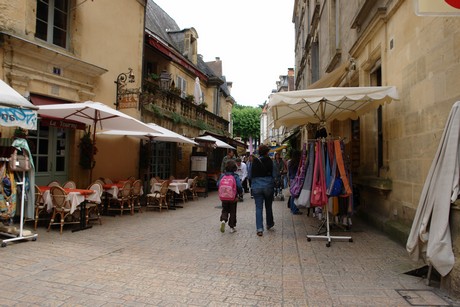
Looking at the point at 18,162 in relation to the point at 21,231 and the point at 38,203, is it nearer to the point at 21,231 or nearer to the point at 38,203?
the point at 21,231

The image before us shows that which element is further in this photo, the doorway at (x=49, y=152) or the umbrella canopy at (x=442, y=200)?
the doorway at (x=49, y=152)

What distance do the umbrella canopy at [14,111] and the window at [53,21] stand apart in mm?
3466

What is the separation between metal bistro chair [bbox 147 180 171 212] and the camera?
960 centimetres

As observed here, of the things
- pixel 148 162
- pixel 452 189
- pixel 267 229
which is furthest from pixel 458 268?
pixel 148 162

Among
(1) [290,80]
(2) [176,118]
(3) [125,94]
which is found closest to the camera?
(3) [125,94]

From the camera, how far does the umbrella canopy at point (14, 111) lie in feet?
17.0

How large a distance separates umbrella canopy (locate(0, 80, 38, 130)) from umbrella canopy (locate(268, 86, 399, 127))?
163 inches

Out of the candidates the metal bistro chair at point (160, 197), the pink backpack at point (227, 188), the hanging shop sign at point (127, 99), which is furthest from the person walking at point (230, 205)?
the hanging shop sign at point (127, 99)

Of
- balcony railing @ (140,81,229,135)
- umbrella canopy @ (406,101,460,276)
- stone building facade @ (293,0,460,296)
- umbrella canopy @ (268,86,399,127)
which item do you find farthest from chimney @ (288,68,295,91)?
umbrella canopy @ (406,101,460,276)

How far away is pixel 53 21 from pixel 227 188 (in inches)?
258

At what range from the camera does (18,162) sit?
563 centimetres

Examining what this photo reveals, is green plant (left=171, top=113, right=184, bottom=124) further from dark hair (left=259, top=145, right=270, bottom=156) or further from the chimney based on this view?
the chimney

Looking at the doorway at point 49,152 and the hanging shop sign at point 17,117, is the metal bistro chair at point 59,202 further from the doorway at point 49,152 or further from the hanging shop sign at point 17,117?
the doorway at point 49,152

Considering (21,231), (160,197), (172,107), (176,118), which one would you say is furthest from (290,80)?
(21,231)
